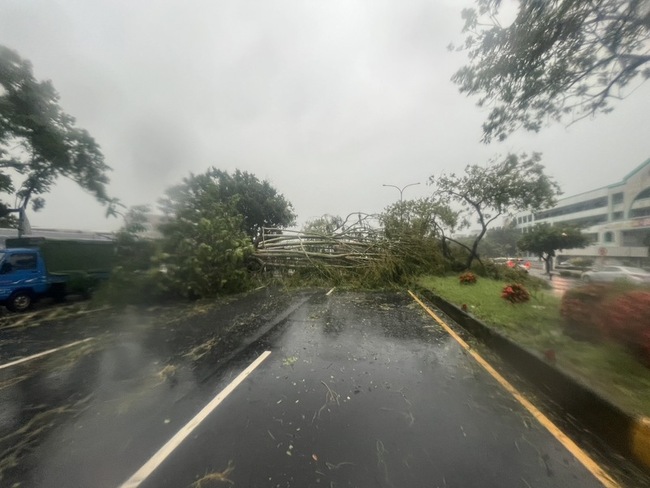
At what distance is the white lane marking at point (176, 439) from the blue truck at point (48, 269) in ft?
28.2

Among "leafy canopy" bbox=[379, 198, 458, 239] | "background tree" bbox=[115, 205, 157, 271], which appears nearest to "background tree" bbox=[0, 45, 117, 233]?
"background tree" bbox=[115, 205, 157, 271]

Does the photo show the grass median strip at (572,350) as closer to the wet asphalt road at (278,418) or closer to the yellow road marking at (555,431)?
the yellow road marking at (555,431)

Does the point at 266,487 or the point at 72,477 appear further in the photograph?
the point at 72,477

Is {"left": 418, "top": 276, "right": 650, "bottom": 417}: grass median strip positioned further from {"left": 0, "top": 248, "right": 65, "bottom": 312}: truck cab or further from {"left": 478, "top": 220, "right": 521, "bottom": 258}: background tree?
{"left": 478, "top": 220, "right": 521, "bottom": 258}: background tree

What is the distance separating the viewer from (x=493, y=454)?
219cm

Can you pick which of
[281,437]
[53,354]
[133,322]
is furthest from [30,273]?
[281,437]

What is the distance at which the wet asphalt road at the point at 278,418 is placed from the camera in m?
2.03

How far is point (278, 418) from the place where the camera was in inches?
105

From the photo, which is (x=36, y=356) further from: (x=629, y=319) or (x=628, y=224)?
(x=628, y=224)

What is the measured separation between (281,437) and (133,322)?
585 cm

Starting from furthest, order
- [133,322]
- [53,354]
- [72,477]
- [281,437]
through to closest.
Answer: [133,322] → [53,354] → [281,437] → [72,477]

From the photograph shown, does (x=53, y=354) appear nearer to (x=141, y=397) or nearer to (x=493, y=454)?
(x=141, y=397)

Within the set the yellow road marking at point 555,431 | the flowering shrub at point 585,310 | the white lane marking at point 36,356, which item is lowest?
the white lane marking at point 36,356

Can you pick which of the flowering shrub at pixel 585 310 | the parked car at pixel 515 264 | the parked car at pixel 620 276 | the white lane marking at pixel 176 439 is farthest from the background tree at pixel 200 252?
the parked car at pixel 515 264
